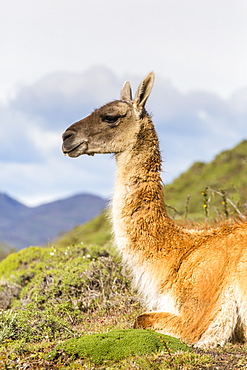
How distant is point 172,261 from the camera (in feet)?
20.6

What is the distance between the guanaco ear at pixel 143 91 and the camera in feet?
22.7

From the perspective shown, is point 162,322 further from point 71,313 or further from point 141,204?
point 71,313

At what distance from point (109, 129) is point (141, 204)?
124 cm

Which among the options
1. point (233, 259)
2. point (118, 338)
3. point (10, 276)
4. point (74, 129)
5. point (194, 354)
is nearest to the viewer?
point (194, 354)

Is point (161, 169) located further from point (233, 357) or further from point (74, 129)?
point (233, 357)

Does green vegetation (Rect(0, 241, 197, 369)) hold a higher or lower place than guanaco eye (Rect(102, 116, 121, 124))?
lower

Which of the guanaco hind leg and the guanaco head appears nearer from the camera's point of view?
the guanaco hind leg

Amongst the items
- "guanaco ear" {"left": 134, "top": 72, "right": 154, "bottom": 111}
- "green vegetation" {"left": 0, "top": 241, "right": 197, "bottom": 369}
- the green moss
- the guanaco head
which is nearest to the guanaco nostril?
the guanaco head

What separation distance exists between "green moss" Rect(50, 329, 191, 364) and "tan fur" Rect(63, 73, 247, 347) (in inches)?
16.1

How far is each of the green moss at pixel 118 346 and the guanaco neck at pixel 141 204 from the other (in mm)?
1109

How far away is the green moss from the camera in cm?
533

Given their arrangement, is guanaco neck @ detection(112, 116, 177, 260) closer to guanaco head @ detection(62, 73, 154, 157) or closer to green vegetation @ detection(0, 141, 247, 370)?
guanaco head @ detection(62, 73, 154, 157)

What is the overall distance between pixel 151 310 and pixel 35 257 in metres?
7.76

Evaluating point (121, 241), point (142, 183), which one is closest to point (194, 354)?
point (121, 241)
